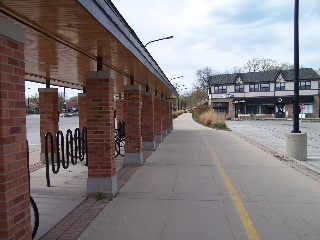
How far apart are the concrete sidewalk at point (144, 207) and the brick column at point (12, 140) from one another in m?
1.56

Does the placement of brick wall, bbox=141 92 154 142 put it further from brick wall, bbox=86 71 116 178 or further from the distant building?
the distant building

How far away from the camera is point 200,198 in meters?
6.90

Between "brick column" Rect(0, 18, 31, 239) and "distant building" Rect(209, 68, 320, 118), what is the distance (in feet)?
184

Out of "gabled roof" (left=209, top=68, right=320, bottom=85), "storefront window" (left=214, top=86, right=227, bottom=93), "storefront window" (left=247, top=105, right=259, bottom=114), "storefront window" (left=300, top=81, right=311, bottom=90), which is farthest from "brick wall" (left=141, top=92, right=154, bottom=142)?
"storefront window" (left=214, top=86, right=227, bottom=93)

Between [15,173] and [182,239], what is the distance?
2.48 m

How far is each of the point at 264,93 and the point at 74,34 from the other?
57.9 metres

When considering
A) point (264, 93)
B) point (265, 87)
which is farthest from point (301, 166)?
point (265, 87)

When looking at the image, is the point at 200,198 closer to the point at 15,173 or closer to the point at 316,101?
the point at 15,173

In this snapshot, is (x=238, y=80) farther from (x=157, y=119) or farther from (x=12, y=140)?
(x=12, y=140)

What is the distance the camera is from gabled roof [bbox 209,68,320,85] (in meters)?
56.6

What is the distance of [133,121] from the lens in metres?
10.9

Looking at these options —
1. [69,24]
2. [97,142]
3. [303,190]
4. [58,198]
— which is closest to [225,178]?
[303,190]

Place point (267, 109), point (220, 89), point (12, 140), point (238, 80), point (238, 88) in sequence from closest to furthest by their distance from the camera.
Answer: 1. point (12, 140)
2. point (267, 109)
3. point (238, 88)
4. point (238, 80)
5. point (220, 89)

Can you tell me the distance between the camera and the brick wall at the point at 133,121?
10.8 m
